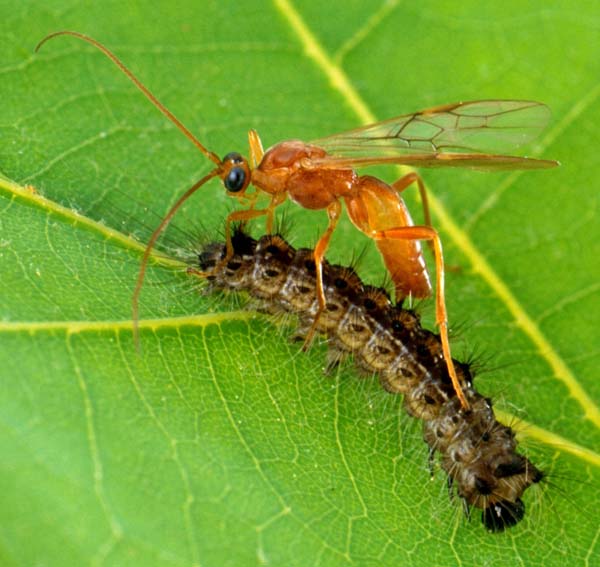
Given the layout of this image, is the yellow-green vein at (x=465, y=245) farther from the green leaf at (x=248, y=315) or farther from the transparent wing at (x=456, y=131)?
the transparent wing at (x=456, y=131)

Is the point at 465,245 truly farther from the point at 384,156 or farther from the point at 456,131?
the point at 384,156

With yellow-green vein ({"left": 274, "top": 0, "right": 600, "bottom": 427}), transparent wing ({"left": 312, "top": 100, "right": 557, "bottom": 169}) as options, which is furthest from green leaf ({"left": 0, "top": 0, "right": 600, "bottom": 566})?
transparent wing ({"left": 312, "top": 100, "right": 557, "bottom": 169})

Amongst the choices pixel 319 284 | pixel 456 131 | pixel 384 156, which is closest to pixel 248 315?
pixel 319 284

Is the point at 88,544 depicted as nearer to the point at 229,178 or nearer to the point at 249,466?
the point at 249,466

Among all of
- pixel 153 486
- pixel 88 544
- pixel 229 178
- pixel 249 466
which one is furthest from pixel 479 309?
pixel 88 544

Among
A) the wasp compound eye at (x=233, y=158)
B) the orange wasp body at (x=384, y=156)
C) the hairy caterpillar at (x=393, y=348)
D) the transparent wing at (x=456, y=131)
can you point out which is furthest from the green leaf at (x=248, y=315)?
the transparent wing at (x=456, y=131)
